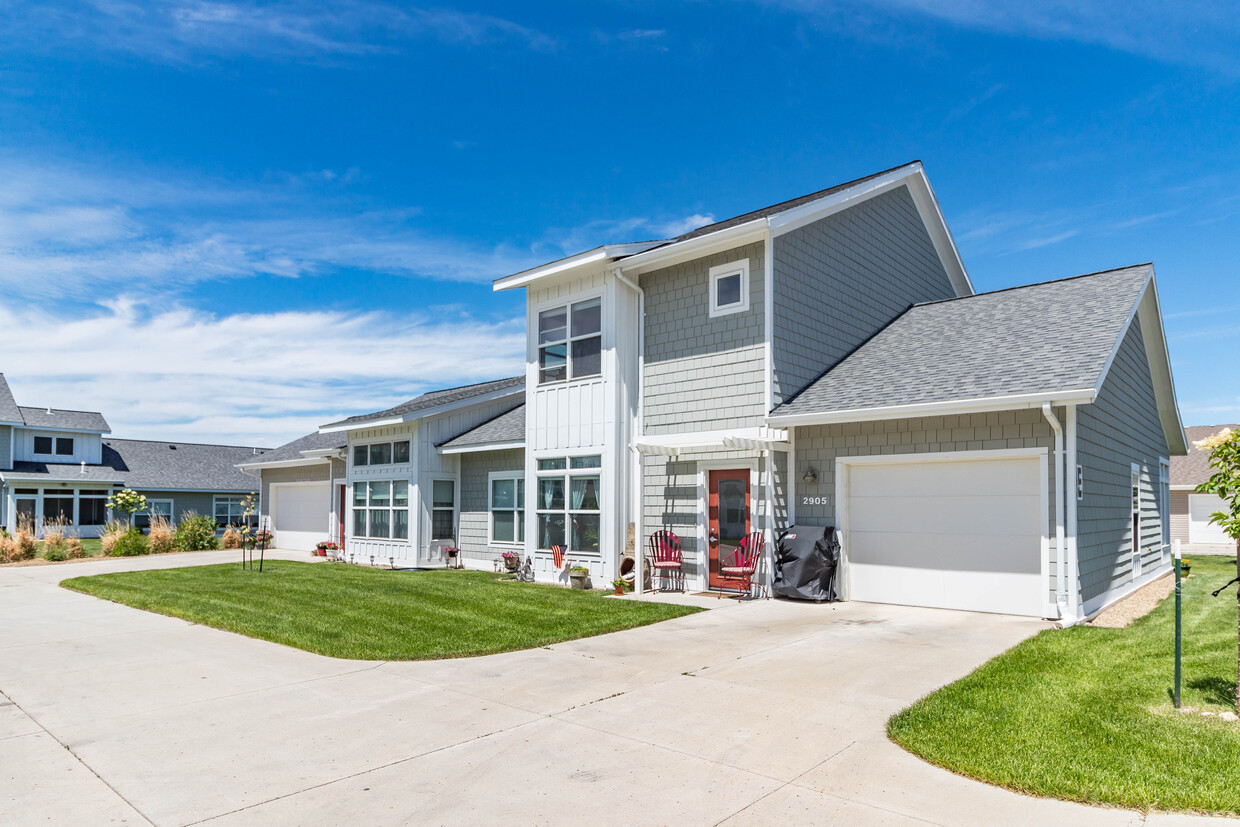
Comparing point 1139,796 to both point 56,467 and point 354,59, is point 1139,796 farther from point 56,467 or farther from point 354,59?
point 56,467

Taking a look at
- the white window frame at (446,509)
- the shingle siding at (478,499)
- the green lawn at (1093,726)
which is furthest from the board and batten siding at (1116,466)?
the white window frame at (446,509)

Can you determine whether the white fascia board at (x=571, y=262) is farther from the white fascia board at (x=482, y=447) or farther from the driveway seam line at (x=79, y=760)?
the driveway seam line at (x=79, y=760)

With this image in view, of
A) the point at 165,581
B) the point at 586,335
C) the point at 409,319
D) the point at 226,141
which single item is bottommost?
the point at 165,581

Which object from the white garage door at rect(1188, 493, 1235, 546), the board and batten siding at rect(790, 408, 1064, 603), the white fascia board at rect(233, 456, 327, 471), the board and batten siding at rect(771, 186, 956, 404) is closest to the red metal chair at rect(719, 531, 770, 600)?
the board and batten siding at rect(790, 408, 1064, 603)

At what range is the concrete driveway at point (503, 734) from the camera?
4.19m

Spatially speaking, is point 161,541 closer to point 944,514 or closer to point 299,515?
point 299,515

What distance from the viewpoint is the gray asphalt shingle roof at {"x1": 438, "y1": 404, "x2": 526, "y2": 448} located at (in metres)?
17.0

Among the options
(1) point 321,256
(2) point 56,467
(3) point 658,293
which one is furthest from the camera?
(2) point 56,467

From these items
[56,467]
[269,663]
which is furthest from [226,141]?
[56,467]

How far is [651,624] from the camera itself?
1020 centimetres

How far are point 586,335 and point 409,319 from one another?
1268 centimetres

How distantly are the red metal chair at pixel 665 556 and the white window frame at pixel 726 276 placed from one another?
3958mm

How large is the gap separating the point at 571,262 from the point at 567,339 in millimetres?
1551

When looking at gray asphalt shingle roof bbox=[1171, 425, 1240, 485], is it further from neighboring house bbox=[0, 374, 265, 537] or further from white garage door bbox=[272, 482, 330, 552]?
Result: neighboring house bbox=[0, 374, 265, 537]
